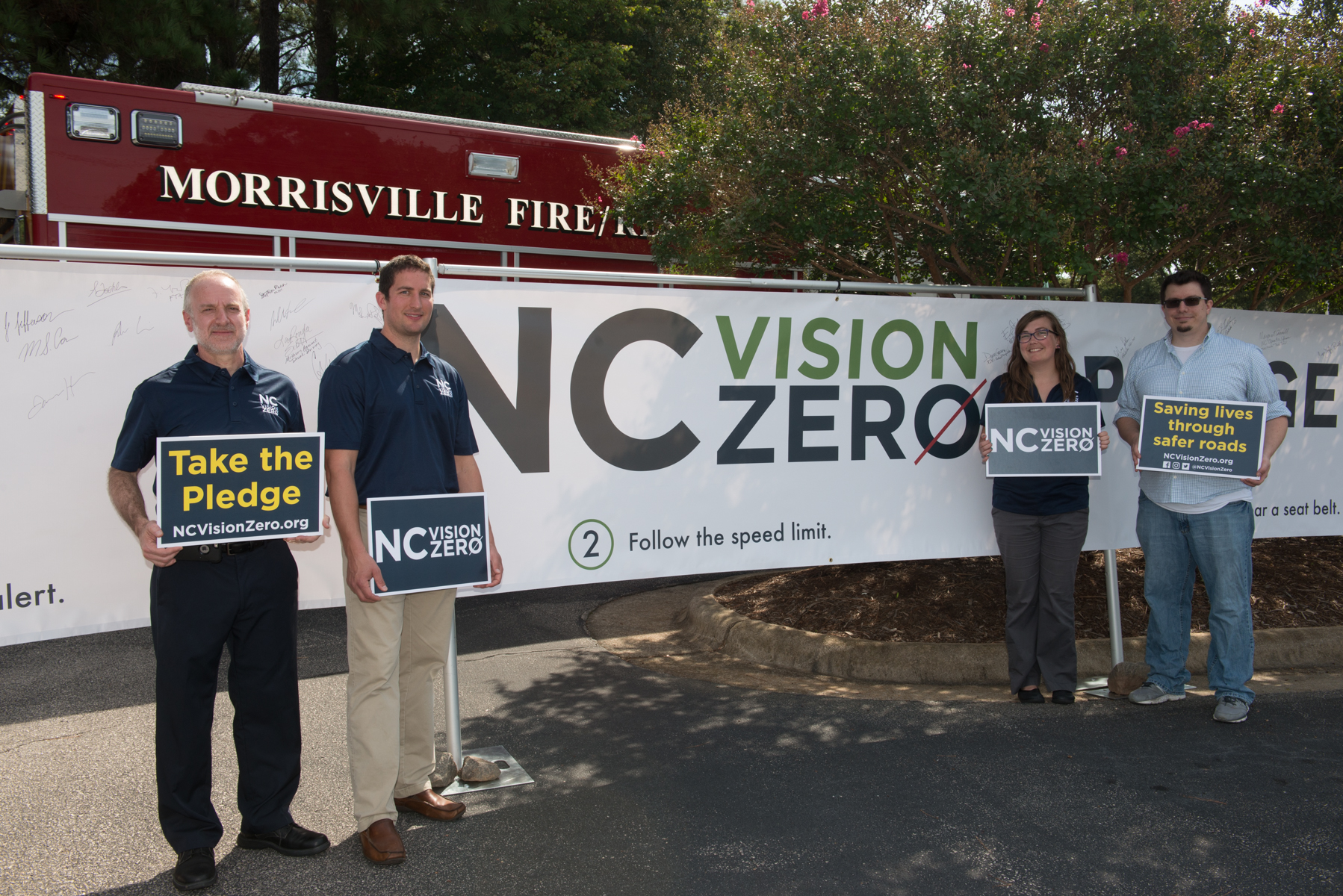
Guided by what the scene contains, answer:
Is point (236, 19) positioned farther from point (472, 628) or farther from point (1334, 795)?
point (1334, 795)

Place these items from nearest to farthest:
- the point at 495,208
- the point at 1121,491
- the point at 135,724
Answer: the point at 135,724 → the point at 1121,491 → the point at 495,208

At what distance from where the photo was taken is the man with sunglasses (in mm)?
4723

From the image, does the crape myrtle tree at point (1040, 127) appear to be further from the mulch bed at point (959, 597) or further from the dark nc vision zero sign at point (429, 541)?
the dark nc vision zero sign at point (429, 541)

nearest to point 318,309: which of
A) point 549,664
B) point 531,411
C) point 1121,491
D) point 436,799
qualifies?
point 531,411

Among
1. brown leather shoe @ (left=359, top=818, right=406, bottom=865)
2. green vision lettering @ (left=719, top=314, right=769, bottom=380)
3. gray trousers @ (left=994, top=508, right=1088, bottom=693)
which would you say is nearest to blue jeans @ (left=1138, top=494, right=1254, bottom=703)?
gray trousers @ (left=994, top=508, right=1088, bottom=693)

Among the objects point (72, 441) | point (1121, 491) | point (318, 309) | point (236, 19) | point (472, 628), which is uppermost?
point (236, 19)

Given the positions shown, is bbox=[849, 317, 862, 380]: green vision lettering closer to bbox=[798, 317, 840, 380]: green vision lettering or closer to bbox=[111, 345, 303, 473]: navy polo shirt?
bbox=[798, 317, 840, 380]: green vision lettering

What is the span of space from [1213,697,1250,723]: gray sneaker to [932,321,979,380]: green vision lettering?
1978mm

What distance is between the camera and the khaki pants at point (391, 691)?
3457 millimetres

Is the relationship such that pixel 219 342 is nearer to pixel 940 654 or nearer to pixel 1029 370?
pixel 1029 370

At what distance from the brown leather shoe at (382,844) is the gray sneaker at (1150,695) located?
3.61m

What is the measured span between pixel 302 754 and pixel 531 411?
185cm

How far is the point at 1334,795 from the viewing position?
3859 millimetres

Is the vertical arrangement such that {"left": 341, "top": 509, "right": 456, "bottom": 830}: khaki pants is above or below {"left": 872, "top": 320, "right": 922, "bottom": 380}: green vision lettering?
below
